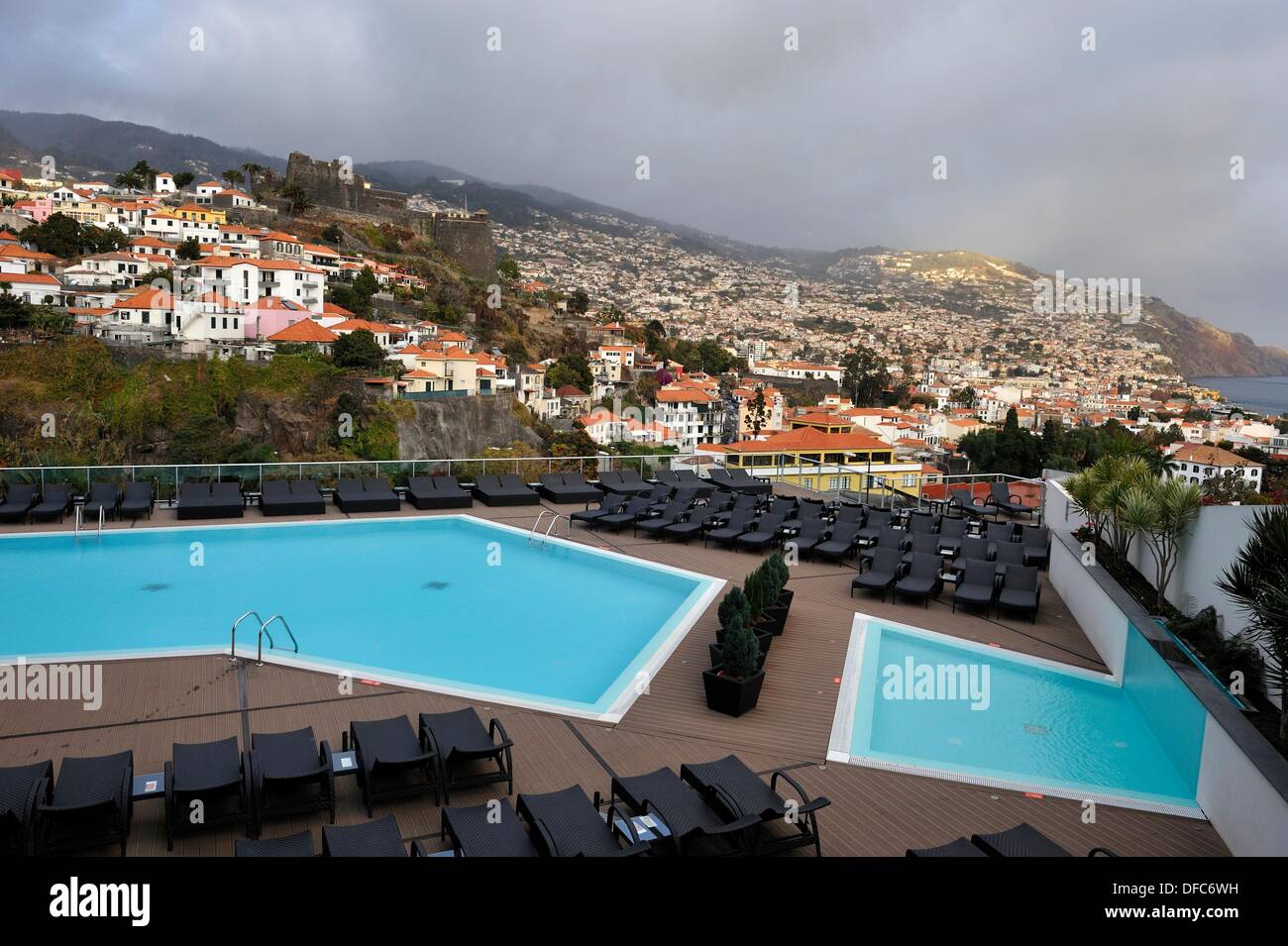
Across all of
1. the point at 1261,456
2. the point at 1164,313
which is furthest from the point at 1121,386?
the point at 1261,456

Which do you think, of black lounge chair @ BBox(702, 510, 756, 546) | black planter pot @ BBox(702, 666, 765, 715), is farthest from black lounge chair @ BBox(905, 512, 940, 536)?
black planter pot @ BBox(702, 666, 765, 715)

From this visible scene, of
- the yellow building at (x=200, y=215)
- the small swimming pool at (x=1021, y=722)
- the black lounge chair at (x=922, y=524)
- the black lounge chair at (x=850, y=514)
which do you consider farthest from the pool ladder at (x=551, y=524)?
the yellow building at (x=200, y=215)

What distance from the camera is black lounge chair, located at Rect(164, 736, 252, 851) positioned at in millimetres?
4152

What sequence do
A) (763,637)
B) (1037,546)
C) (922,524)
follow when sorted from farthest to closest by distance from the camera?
(922,524), (1037,546), (763,637)

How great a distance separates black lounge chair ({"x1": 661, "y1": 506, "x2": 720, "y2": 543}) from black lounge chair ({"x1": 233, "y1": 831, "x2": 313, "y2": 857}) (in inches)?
328

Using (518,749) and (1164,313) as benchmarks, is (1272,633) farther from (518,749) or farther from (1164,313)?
(1164,313)

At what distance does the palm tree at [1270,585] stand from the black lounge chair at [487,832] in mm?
4130

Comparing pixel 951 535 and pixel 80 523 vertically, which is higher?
pixel 80 523

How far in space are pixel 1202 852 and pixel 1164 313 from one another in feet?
702

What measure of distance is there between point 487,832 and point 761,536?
771 cm

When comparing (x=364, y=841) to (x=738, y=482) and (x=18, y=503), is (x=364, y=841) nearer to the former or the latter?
(x=18, y=503)

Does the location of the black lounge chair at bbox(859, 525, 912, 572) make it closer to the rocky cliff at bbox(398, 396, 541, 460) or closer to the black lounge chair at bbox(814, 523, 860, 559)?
the black lounge chair at bbox(814, 523, 860, 559)

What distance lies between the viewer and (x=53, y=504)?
11.4m

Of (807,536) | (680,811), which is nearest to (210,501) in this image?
(807,536)
